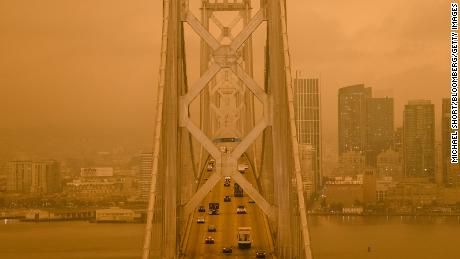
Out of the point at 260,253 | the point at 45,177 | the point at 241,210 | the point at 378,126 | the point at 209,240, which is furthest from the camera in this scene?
the point at 378,126

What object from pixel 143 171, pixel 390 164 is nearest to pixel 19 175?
pixel 143 171

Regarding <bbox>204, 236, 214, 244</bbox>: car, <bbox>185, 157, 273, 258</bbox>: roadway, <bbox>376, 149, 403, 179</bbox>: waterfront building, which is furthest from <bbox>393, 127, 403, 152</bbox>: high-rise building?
<bbox>204, 236, 214, 244</bbox>: car

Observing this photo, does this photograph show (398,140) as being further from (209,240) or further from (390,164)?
(209,240)

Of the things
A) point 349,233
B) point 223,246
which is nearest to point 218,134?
point 349,233

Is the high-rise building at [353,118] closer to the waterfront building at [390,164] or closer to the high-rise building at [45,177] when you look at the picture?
the waterfront building at [390,164]

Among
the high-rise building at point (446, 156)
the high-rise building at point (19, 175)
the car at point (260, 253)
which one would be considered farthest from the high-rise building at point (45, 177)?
the car at point (260, 253)

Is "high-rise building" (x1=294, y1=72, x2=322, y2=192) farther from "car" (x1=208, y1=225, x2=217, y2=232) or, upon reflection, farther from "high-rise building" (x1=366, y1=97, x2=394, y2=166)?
Result: "car" (x1=208, y1=225, x2=217, y2=232)
